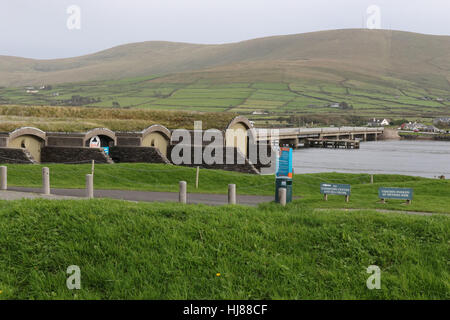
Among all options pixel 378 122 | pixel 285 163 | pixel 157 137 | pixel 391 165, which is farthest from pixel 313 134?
pixel 285 163

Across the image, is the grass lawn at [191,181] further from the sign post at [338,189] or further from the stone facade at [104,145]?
the stone facade at [104,145]

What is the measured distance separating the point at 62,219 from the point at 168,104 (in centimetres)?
17288

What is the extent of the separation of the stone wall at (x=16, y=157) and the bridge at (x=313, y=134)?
180 feet

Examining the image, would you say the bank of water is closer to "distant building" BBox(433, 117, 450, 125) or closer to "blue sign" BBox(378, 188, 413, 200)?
"blue sign" BBox(378, 188, 413, 200)

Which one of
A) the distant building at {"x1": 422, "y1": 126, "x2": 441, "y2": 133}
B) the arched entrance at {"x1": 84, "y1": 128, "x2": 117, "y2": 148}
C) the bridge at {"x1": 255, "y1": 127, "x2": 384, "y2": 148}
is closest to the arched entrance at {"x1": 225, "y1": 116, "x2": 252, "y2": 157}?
the arched entrance at {"x1": 84, "y1": 128, "x2": 117, "y2": 148}

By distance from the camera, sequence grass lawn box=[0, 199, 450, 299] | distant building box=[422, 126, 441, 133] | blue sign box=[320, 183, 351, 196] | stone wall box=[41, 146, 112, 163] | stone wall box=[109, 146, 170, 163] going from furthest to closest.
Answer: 1. distant building box=[422, 126, 441, 133]
2. stone wall box=[109, 146, 170, 163]
3. stone wall box=[41, 146, 112, 163]
4. blue sign box=[320, 183, 351, 196]
5. grass lawn box=[0, 199, 450, 299]

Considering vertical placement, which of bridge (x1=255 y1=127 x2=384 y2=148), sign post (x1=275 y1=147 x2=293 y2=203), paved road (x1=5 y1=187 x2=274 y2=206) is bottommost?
paved road (x1=5 y1=187 x2=274 y2=206)

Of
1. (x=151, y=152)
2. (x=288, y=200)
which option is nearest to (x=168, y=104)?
(x=151, y=152)

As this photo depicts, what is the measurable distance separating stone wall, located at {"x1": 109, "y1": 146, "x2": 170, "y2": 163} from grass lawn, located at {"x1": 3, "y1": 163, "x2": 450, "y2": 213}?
10.2 metres

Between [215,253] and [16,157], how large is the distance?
28961 mm

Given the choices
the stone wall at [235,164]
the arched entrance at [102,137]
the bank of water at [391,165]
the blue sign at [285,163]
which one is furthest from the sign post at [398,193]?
the bank of water at [391,165]

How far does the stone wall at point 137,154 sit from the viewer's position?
137 ft

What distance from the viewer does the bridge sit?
3743 inches
